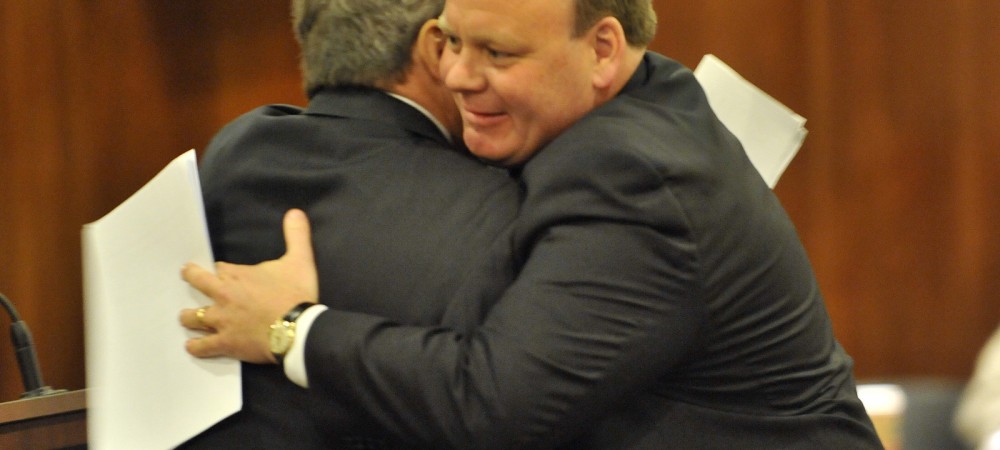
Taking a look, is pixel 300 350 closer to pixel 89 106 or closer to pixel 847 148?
pixel 89 106

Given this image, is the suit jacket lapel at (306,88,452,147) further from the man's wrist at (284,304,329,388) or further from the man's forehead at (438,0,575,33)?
the man's wrist at (284,304,329,388)

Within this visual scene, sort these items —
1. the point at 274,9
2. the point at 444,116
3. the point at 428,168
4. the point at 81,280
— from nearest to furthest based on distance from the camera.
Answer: the point at 428,168
the point at 444,116
the point at 81,280
the point at 274,9

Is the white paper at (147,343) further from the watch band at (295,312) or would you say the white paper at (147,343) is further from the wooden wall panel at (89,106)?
the wooden wall panel at (89,106)

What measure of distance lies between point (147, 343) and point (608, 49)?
0.74m

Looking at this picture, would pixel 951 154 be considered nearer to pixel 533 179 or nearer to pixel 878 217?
pixel 878 217

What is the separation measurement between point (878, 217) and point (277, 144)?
8.37 ft

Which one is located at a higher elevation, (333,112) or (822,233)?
(333,112)

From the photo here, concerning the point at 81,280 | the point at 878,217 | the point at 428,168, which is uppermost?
the point at 428,168

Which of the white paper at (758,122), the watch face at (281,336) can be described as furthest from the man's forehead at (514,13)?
the white paper at (758,122)

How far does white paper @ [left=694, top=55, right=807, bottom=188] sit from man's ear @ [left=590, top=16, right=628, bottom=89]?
570 mm

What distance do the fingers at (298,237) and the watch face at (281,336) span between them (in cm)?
10

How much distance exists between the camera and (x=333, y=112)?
157cm

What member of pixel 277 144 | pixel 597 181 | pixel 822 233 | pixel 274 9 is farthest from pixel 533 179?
pixel 274 9

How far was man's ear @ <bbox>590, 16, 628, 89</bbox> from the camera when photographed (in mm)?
1504
